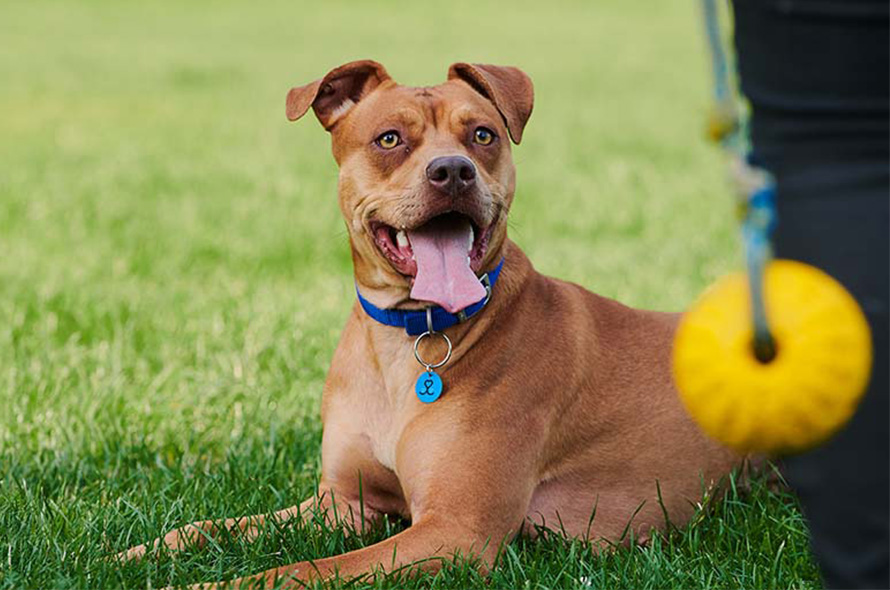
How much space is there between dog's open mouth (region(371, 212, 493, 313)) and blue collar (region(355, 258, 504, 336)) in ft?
0.24

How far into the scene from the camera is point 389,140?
3.99 m

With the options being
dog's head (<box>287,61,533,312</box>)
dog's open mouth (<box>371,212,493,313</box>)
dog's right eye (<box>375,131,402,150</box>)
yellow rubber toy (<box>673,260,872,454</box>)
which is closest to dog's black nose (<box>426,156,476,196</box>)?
dog's head (<box>287,61,533,312</box>)

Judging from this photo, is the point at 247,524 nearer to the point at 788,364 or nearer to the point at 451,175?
the point at 451,175

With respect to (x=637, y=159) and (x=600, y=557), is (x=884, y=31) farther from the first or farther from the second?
(x=637, y=159)

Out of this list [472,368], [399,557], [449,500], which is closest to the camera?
[399,557]

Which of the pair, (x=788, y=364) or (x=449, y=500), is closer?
(x=788, y=364)

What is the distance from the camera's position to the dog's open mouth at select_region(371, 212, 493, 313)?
12.3 ft

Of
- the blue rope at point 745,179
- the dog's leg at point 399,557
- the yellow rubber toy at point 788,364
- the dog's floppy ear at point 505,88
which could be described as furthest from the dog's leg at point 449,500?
the blue rope at point 745,179

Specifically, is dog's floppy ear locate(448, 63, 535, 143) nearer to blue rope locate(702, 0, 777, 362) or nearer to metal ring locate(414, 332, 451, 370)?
metal ring locate(414, 332, 451, 370)

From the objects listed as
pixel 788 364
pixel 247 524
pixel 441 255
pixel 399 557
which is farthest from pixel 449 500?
pixel 788 364

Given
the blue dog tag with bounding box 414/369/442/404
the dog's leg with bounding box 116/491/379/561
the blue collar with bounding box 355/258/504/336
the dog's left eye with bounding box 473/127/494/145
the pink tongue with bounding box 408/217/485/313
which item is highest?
the dog's left eye with bounding box 473/127/494/145

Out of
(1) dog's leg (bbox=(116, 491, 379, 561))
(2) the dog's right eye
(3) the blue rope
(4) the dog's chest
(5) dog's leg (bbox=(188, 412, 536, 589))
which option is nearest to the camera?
(3) the blue rope

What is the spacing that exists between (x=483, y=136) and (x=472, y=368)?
0.72 m

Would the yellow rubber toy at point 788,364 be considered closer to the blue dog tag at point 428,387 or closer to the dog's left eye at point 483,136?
the blue dog tag at point 428,387
